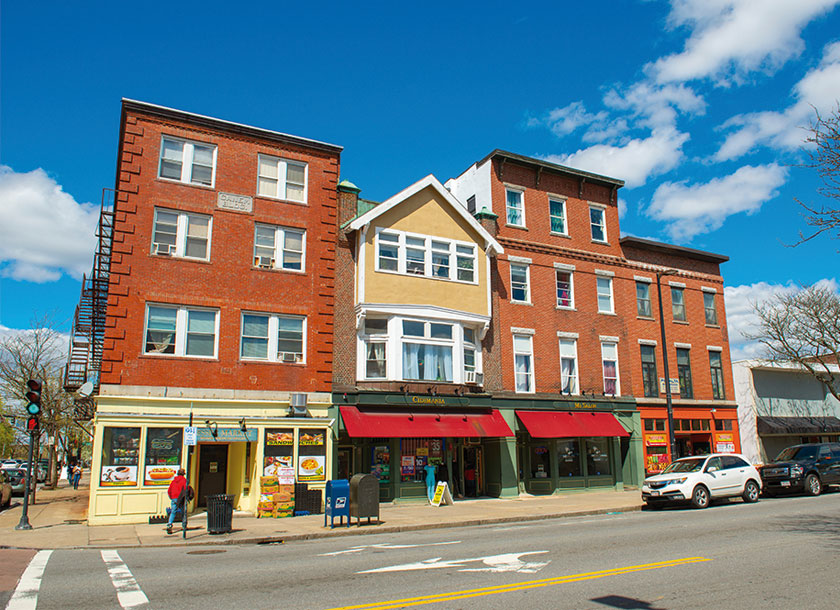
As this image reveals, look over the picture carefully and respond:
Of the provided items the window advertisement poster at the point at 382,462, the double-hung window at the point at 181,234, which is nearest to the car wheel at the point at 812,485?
the window advertisement poster at the point at 382,462

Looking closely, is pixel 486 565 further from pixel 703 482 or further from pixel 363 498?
pixel 703 482

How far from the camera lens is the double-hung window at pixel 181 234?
21109 millimetres

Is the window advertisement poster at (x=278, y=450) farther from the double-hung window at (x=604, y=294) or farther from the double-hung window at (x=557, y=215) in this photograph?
the double-hung window at (x=604, y=294)

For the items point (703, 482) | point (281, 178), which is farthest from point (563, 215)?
point (703, 482)

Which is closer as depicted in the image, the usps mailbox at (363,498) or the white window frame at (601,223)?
the usps mailbox at (363,498)

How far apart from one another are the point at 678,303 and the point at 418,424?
55.1 feet

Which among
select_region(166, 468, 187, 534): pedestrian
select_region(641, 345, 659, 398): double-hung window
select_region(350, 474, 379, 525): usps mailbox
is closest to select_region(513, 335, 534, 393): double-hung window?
select_region(641, 345, 659, 398): double-hung window

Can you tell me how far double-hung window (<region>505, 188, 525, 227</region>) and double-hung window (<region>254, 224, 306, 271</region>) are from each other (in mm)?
9675

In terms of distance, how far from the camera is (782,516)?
1575 centimetres

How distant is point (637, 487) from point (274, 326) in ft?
57.5

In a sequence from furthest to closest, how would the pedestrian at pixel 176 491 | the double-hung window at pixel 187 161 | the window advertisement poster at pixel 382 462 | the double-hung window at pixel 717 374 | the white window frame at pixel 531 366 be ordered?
the double-hung window at pixel 717 374 < the white window frame at pixel 531 366 < the window advertisement poster at pixel 382 462 < the double-hung window at pixel 187 161 < the pedestrian at pixel 176 491

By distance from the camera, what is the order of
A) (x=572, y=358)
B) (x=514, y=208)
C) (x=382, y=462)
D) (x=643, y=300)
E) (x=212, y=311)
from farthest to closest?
(x=643, y=300) < (x=514, y=208) < (x=572, y=358) < (x=382, y=462) < (x=212, y=311)

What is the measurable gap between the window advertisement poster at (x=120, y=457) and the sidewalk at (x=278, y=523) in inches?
52.1

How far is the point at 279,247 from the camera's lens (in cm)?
2270
